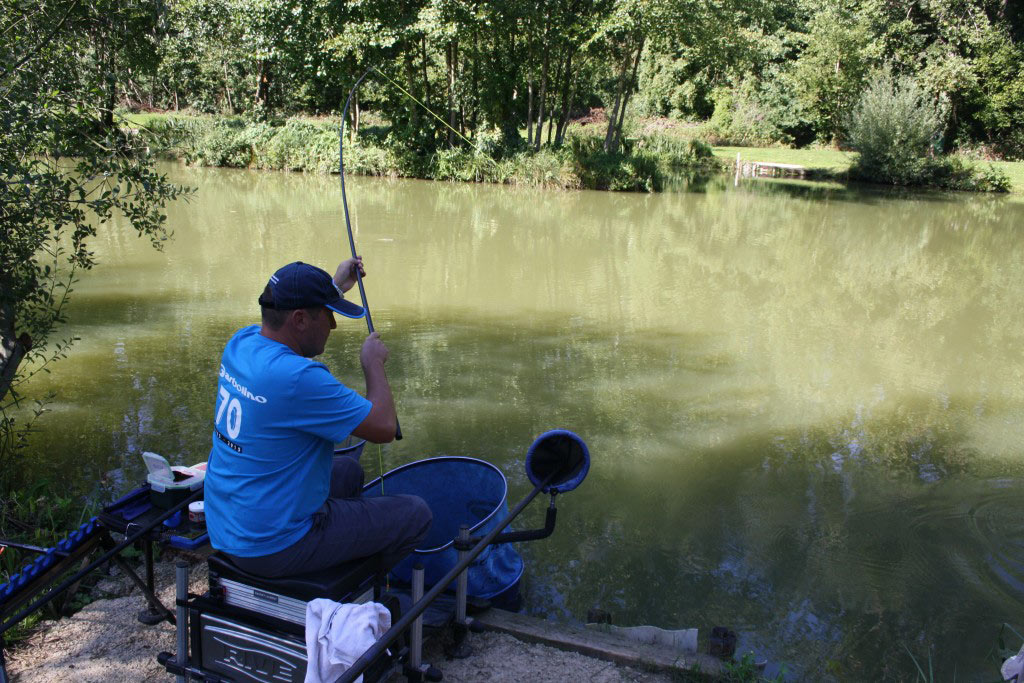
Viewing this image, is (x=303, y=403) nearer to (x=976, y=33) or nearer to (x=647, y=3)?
(x=647, y=3)

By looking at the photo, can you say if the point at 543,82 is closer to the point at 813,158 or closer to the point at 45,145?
the point at 813,158

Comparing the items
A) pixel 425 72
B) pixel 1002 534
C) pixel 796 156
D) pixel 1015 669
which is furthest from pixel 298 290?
pixel 796 156

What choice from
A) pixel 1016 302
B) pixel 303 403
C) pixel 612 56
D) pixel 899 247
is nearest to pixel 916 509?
pixel 303 403

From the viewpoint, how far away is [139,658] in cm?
300

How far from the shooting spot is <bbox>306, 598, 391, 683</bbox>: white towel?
84.8 inches

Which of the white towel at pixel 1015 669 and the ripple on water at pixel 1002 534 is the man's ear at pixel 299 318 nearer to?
the white towel at pixel 1015 669

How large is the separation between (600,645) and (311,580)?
125 centimetres

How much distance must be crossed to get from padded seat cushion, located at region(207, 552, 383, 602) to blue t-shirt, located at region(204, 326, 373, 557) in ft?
0.30

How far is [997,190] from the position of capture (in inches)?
971

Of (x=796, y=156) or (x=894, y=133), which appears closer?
(x=894, y=133)

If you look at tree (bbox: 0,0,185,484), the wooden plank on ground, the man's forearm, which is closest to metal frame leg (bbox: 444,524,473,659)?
the wooden plank on ground

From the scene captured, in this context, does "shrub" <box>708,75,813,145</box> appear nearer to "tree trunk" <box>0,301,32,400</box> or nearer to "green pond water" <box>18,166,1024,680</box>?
"green pond water" <box>18,166,1024,680</box>

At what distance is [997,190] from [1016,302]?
16.2 meters

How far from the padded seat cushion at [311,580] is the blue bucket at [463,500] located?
773mm
